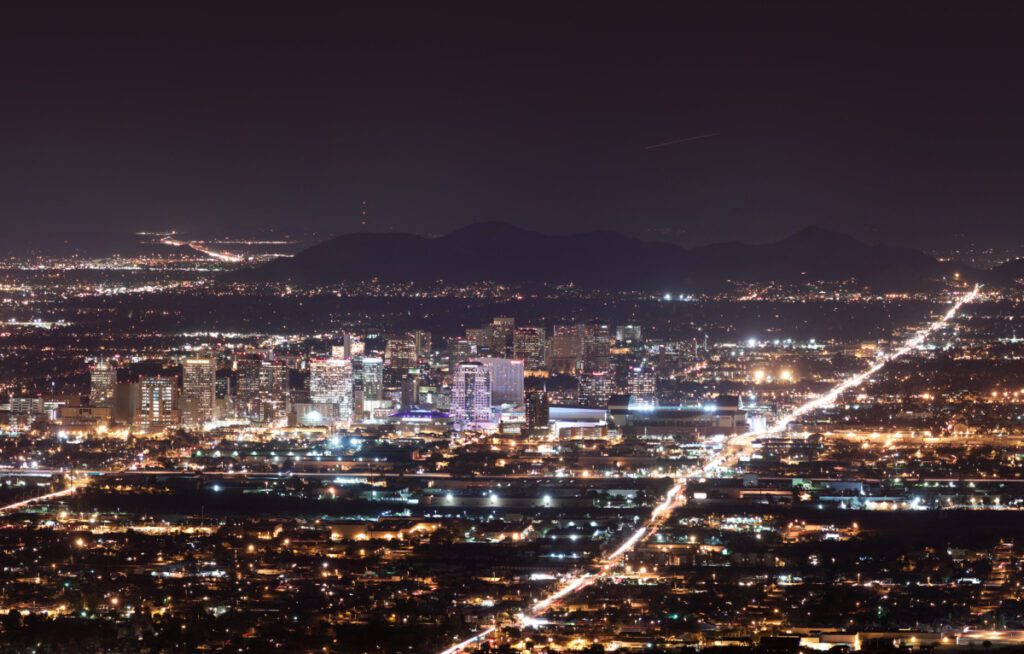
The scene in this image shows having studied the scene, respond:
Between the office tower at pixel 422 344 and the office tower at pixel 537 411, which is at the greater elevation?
the office tower at pixel 422 344

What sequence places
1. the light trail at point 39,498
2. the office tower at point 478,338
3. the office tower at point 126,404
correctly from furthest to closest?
the office tower at point 478,338 < the office tower at point 126,404 < the light trail at point 39,498

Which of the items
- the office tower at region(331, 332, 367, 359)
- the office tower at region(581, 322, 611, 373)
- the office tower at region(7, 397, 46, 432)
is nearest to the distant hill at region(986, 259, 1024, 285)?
the office tower at region(581, 322, 611, 373)

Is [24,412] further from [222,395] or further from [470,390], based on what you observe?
[470,390]

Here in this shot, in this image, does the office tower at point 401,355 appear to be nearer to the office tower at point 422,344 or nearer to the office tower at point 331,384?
the office tower at point 422,344

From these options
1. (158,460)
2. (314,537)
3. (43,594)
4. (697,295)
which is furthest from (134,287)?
(43,594)

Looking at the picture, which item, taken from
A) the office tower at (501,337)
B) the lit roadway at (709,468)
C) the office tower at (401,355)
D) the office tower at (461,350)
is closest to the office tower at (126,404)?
the office tower at (401,355)

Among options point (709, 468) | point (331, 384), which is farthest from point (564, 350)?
point (709, 468)

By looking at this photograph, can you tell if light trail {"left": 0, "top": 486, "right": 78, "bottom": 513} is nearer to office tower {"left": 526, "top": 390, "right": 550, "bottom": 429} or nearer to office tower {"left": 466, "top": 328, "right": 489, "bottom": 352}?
office tower {"left": 526, "top": 390, "right": 550, "bottom": 429}
